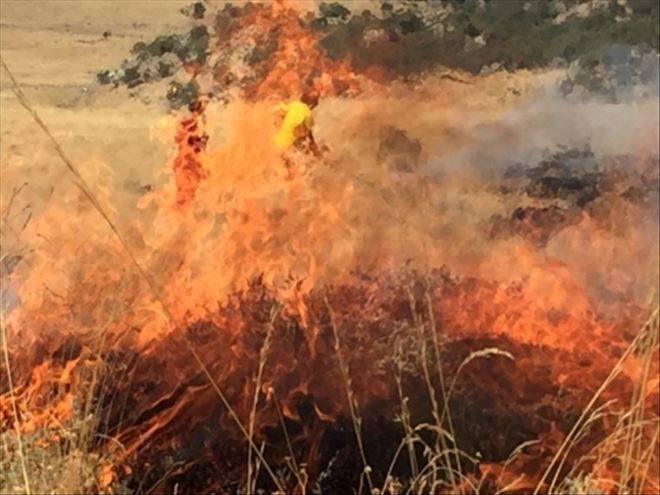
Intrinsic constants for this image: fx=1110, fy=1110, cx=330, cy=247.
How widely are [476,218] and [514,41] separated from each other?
240 millimetres

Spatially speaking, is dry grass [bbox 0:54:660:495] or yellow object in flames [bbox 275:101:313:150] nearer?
dry grass [bbox 0:54:660:495]

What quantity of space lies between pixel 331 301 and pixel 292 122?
9.9 inches

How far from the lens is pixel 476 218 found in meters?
1.48

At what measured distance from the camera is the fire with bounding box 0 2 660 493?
1.44 m

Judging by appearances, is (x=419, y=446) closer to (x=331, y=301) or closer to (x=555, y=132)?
(x=331, y=301)

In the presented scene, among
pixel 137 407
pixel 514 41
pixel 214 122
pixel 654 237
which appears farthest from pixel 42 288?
pixel 654 237

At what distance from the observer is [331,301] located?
59.2 inches

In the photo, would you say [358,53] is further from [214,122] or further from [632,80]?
[632,80]

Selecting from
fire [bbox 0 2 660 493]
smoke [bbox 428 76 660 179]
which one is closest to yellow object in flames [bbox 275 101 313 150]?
fire [bbox 0 2 660 493]

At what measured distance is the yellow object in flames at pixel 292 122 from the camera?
1.52 meters

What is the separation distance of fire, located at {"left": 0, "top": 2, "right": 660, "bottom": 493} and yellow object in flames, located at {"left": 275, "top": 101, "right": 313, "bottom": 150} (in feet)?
0.05

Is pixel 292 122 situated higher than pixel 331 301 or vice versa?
pixel 292 122

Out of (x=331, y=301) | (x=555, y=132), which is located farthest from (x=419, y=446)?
(x=555, y=132)

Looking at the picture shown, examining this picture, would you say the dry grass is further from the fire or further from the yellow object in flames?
the yellow object in flames
